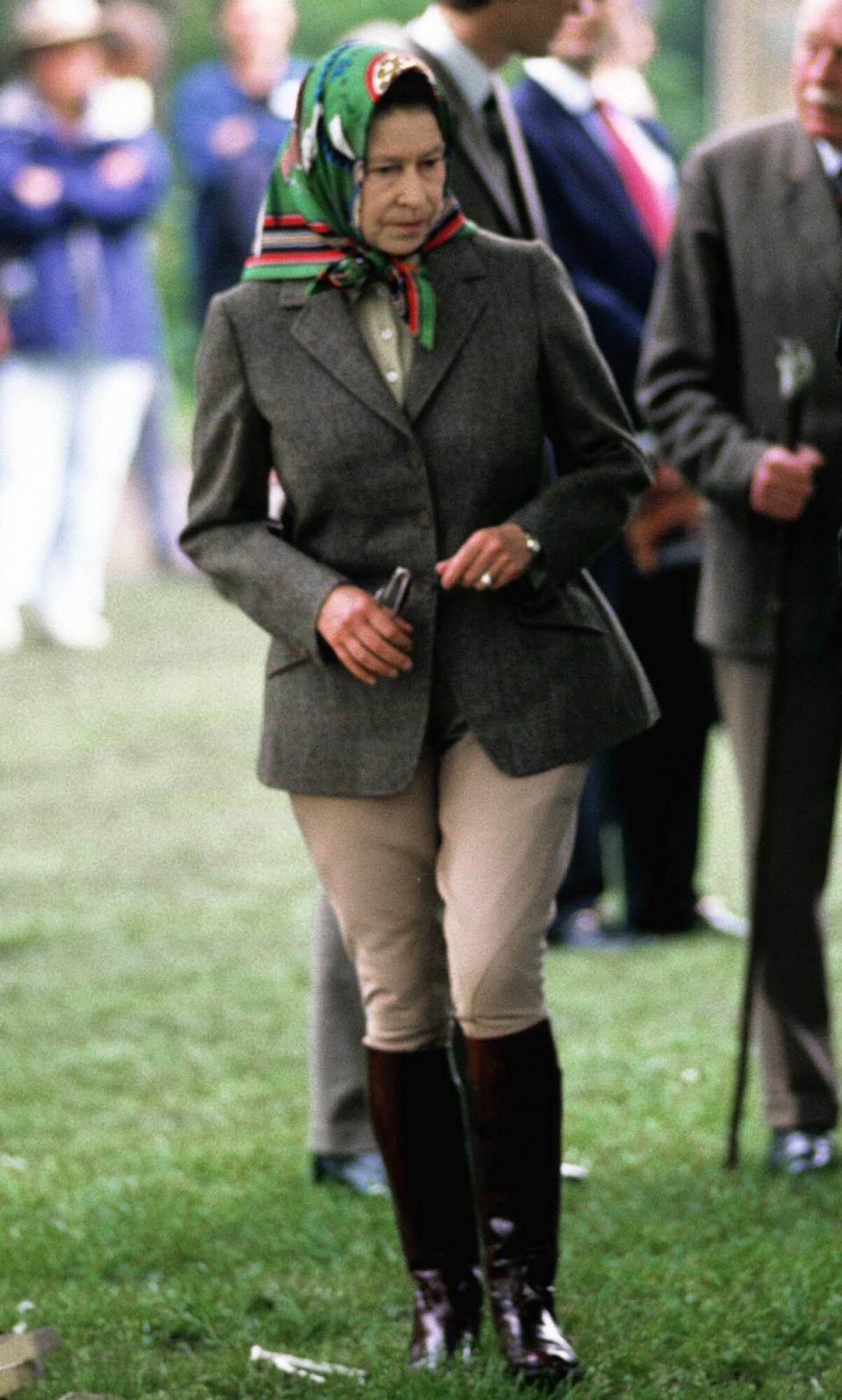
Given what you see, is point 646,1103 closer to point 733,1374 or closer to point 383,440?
point 733,1374

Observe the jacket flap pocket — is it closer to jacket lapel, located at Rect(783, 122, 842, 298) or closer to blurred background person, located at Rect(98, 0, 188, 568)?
jacket lapel, located at Rect(783, 122, 842, 298)

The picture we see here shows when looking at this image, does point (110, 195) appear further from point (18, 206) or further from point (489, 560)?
point (489, 560)

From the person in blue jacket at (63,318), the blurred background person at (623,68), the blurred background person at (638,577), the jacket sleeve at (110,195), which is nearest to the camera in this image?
the blurred background person at (638,577)

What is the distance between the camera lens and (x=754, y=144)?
516 centimetres

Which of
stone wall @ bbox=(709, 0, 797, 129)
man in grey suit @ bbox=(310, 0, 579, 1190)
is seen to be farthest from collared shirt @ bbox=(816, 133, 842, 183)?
stone wall @ bbox=(709, 0, 797, 129)

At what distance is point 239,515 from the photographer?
412cm

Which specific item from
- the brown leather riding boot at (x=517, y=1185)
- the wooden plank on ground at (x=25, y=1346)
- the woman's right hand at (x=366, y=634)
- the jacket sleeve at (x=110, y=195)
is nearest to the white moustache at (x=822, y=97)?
the woman's right hand at (x=366, y=634)

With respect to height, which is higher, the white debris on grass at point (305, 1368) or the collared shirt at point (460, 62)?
the collared shirt at point (460, 62)

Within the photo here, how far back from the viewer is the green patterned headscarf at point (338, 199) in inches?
152

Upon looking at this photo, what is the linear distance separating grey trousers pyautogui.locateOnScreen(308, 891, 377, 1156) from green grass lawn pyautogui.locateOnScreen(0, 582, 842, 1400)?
0.12 metres

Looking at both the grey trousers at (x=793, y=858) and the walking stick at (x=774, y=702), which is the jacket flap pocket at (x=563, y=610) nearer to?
the walking stick at (x=774, y=702)

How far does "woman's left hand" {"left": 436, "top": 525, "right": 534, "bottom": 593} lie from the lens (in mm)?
3877

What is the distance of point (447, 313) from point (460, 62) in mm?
1112

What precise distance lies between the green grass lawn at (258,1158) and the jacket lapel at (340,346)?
1459 mm
